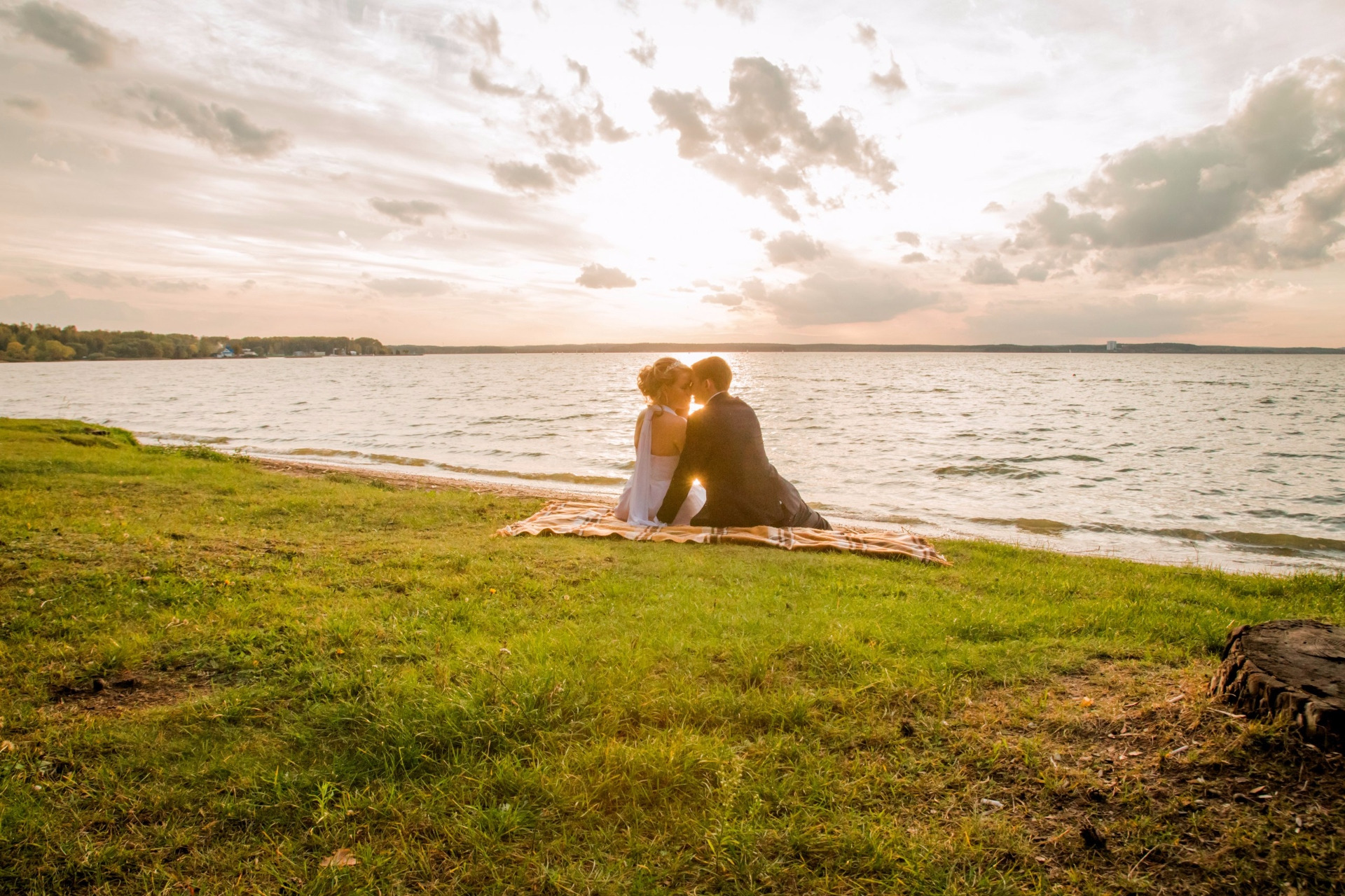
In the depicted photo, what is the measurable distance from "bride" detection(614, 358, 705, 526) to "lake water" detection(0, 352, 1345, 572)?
6694 millimetres

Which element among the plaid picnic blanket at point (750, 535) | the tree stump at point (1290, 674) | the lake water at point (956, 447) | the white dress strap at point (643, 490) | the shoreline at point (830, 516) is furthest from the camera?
the lake water at point (956, 447)

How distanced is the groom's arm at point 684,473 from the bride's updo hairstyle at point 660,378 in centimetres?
66

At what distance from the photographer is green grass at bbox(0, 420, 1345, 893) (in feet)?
9.18

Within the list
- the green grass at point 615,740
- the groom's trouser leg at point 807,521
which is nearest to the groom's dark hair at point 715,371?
the groom's trouser leg at point 807,521

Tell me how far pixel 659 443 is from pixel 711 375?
137cm

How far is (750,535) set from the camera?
920 cm

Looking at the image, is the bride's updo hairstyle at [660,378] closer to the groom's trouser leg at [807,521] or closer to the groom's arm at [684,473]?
the groom's arm at [684,473]

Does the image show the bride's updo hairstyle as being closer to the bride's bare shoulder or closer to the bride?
the bride

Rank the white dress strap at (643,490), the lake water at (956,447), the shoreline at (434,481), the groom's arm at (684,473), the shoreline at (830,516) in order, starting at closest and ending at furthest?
the groom's arm at (684,473), the white dress strap at (643,490), the shoreline at (830,516), the lake water at (956,447), the shoreline at (434,481)

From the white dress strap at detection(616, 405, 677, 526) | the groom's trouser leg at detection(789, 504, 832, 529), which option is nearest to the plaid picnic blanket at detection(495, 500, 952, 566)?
the groom's trouser leg at detection(789, 504, 832, 529)

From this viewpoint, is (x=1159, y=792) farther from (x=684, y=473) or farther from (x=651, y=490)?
(x=651, y=490)

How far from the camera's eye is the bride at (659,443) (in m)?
10.0

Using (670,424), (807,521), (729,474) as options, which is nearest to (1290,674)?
(729,474)

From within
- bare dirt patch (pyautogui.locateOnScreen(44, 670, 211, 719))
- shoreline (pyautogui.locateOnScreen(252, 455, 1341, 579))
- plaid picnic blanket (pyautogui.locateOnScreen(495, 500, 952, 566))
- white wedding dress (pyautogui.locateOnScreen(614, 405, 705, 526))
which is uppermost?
white wedding dress (pyautogui.locateOnScreen(614, 405, 705, 526))
